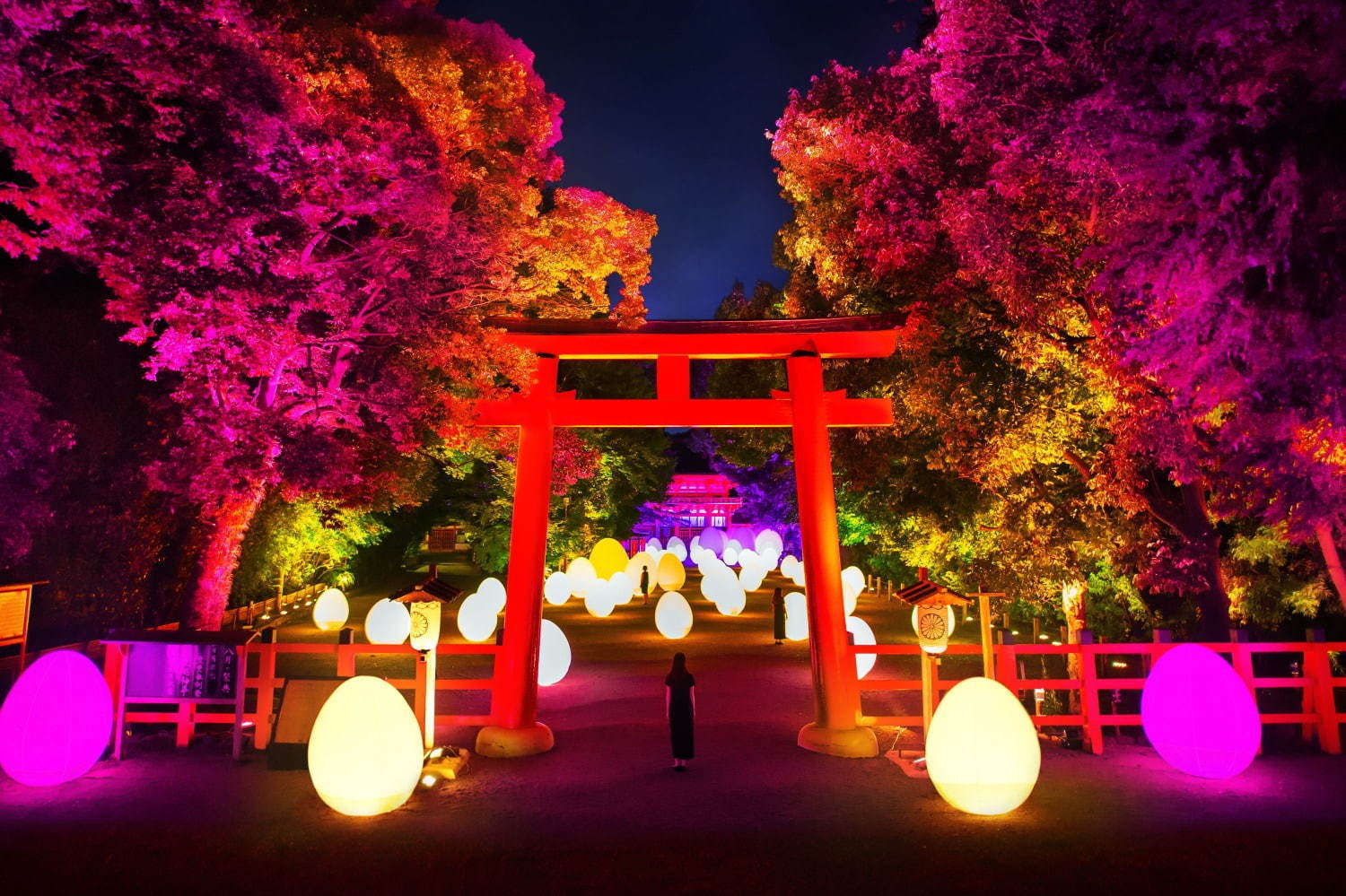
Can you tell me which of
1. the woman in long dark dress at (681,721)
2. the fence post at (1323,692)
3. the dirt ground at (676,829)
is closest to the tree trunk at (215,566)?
the dirt ground at (676,829)

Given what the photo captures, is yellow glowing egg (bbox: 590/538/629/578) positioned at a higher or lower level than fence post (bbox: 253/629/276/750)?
higher

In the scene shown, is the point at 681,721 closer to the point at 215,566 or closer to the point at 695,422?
the point at 695,422

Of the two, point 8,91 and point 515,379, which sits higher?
point 8,91

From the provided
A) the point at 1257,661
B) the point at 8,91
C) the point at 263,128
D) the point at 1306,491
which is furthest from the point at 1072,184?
the point at 1257,661

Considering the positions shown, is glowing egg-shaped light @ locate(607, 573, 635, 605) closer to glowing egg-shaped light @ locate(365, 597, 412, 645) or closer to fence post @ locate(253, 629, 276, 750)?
glowing egg-shaped light @ locate(365, 597, 412, 645)

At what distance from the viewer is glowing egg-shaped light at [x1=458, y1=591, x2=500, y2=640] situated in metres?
16.7

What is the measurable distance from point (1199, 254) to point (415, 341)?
9.83 meters

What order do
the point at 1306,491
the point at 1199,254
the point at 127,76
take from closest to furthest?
the point at 1199,254
the point at 1306,491
the point at 127,76

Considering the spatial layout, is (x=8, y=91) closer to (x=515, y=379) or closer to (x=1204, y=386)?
(x=515, y=379)

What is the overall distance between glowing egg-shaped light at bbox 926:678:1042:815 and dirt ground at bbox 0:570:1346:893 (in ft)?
0.70

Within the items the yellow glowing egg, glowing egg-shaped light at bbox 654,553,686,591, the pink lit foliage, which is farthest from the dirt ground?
the yellow glowing egg

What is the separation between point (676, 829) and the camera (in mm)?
6625

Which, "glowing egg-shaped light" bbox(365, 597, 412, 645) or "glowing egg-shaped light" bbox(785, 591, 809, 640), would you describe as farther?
"glowing egg-shaped light" bbox(785, 591, 809, 640)

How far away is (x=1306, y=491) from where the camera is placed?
249 inches
